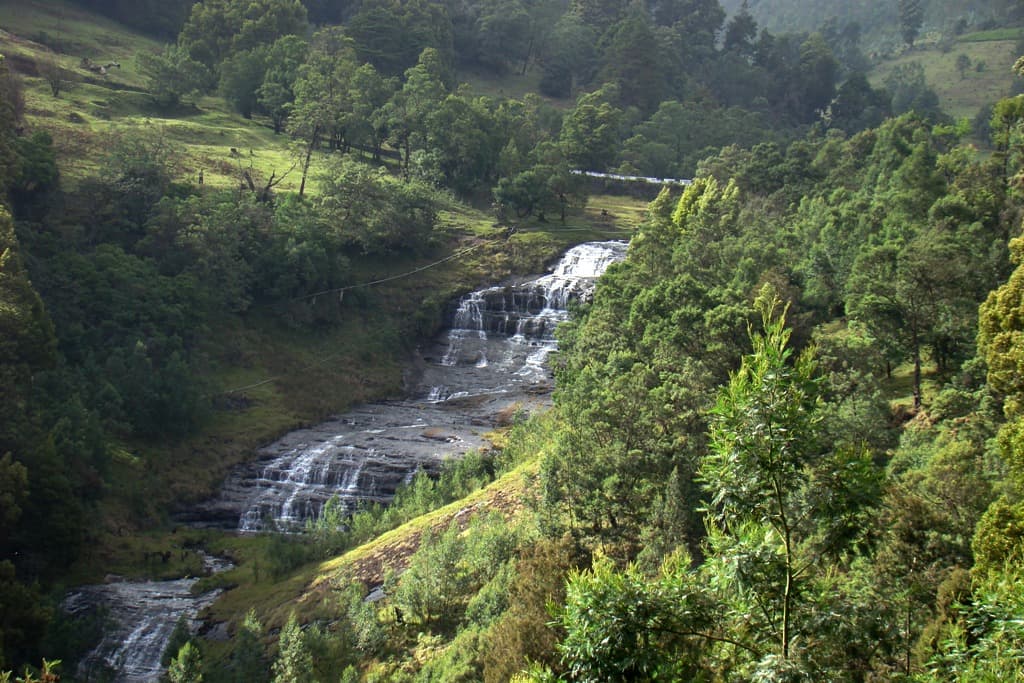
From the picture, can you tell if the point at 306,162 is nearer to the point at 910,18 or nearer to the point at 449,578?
the point at 449,578

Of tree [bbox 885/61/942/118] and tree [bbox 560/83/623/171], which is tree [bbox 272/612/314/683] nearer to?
tree [bbox 560/83/623/171]

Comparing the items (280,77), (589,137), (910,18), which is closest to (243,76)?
(280,77)

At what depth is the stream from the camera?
25.4 metres

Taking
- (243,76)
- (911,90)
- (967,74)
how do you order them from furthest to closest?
(967,74)
(911,90)
(243,76)

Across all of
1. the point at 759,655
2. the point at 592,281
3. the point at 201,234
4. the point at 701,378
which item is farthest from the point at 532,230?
the point at 759,655

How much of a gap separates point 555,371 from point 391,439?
7.88 m

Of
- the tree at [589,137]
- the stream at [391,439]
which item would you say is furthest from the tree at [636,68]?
the stream at [391,439]

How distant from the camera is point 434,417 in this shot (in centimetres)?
4156

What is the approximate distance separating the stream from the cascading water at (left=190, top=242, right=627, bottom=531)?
2.3 inches

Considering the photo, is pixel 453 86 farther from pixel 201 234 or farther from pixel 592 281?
pixel 201 234

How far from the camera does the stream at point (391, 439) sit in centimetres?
2539

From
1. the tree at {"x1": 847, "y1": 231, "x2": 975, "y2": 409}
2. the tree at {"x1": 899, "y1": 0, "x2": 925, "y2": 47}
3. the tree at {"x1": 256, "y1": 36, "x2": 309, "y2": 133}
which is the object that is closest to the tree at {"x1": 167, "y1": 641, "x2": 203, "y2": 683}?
the tree at {"x1": 847, "y1": 231, "x2": 975, "y2": 409}

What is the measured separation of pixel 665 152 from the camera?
75.4 m

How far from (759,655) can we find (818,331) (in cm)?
2180
